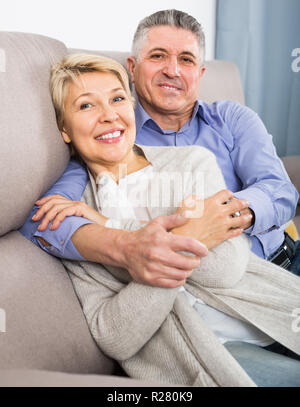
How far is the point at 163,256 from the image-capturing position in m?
0.77

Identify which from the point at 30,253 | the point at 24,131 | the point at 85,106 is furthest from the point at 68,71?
the point at 30,253

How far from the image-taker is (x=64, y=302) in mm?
883

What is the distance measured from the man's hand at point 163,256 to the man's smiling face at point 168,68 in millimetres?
640

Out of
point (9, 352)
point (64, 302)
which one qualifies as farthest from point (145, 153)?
point (9, 352)

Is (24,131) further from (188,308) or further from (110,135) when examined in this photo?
(188,308)

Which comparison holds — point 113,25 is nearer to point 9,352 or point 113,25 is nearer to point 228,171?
point 228,171

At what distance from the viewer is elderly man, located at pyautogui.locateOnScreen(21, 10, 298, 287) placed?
797 mm

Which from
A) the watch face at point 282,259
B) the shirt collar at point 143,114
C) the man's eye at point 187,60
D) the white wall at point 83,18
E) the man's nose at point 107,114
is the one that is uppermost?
the white wall at point 83,18

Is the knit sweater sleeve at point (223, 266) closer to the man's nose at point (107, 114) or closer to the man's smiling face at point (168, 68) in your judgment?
the man's nose at point (107, 114)

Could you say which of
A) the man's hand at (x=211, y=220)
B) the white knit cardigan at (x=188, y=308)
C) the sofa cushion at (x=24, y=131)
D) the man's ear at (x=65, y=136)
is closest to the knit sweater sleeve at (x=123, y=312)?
the white knit cardigan at (x=188, y=308)

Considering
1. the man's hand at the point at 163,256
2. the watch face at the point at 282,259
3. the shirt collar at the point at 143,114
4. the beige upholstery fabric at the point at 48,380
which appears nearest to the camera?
the beige upholstery fabric at the point at 48,380

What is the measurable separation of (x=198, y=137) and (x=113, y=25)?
2.43 ft

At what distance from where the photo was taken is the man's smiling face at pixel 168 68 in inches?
51.1

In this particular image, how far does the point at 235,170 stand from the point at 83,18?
88 centimetres
